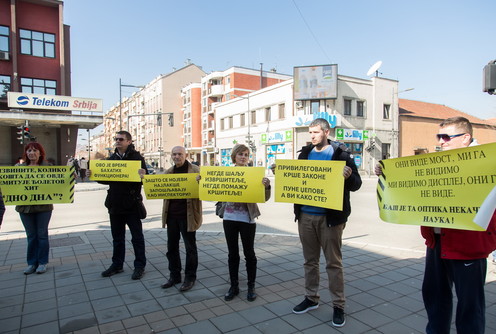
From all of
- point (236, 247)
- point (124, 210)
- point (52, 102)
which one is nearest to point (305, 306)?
point (236, 247)

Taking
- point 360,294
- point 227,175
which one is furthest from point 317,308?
point 227,175

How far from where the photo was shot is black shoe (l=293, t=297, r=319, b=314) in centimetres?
380

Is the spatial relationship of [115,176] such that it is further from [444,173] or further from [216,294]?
[444,173]

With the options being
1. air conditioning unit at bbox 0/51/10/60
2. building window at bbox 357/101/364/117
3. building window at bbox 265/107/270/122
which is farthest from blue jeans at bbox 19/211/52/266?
building window at bbox 265/107/270/122

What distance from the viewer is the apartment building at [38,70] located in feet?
90.6

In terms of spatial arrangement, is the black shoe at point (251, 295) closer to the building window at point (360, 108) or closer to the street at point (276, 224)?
the street at point (276, 224)

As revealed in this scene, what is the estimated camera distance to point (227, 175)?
443cm

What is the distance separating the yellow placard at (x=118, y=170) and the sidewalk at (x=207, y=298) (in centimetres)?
152

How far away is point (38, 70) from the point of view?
29.3 m

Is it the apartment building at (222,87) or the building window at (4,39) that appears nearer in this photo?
the building window at (4,39)

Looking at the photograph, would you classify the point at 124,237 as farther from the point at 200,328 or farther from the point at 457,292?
the point at 457,292

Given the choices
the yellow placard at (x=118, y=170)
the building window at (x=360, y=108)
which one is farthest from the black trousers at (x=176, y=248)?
the building window at (x=360, y=108)

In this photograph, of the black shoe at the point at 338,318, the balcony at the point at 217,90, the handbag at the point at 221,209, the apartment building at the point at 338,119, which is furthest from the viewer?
the balcony at the point at 217,90

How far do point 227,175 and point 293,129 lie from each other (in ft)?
110
